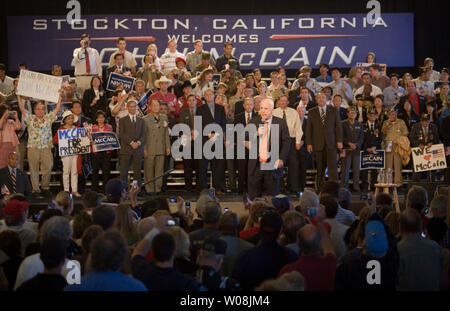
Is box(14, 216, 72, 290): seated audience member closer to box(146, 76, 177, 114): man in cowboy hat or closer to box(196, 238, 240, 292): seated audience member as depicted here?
box(196, 238, 240, 292): seated audience member

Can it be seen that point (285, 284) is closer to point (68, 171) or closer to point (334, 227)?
point (334, 227)

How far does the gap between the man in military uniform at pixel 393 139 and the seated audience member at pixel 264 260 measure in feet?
28.7

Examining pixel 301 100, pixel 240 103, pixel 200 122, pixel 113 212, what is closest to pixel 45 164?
pixel 200 122

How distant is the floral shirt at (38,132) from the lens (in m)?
12.9

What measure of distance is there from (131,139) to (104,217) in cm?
708

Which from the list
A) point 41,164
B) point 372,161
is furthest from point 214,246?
point 372,161

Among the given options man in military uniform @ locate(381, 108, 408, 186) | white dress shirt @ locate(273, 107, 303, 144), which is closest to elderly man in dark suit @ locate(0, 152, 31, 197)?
white dress shirt @ locate(273, 107, 303, 144)

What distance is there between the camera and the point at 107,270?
4.27 m

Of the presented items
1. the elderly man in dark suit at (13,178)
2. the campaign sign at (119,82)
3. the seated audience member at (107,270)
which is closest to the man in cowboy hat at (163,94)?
the campaign sign at (119,82)

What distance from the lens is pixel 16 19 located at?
17953 mm

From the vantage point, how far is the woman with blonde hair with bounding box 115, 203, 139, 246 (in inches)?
253

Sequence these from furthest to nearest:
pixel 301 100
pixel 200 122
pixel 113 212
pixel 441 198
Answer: pixel 301 100, pixel 200 122, pixel 441 198, pixel 113 212
